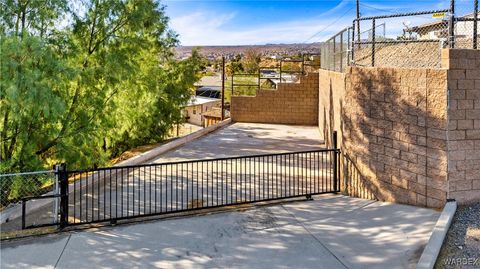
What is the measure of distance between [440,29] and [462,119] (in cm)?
282

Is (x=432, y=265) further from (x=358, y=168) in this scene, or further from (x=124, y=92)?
(x=124, y=92)

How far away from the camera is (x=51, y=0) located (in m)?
7.92

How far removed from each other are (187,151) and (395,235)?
807 cm

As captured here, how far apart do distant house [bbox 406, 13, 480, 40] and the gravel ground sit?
303 cm

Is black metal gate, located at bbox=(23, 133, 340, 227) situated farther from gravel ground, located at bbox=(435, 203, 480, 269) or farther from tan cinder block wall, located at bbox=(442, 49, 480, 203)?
gravel ground, located at bbox=(435, 203, 480, 269)

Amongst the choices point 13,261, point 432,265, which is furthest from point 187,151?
point 432,265

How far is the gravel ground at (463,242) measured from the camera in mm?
4590

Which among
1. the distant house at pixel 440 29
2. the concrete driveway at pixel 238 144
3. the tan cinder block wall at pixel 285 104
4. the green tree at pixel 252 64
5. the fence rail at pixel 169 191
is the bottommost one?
the fence rail at pixel 169 191

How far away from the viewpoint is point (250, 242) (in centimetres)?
557

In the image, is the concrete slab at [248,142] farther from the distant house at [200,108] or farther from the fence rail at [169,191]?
the distant house at [200,108]

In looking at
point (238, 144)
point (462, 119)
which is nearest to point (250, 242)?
point (462, 119)

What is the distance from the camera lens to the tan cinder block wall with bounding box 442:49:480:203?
5.93 meters

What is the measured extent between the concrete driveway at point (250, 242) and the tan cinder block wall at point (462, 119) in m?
0.62

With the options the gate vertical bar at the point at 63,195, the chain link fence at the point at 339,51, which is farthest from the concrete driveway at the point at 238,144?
the chain link fence at the point at 339,51
